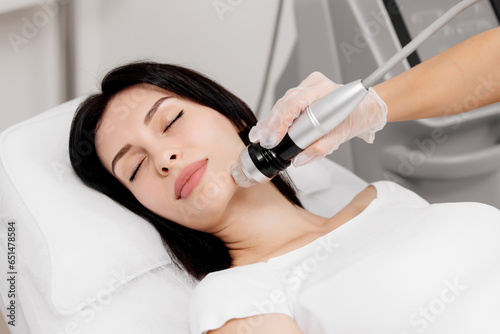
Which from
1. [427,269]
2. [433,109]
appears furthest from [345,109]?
[433,109]

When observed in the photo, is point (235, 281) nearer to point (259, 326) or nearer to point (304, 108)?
point (259, 326)

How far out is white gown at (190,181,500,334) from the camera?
88 centimetres

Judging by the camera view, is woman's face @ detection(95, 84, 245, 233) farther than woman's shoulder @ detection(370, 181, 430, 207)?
No

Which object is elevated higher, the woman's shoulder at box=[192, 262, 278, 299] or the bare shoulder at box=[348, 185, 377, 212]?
the woman's shoulder at box=[192, 262, 278, 299]

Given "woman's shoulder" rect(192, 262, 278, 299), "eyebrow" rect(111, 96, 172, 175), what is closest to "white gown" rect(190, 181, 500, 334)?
"woman's shoulder" rect(192, 262, 278, 299)

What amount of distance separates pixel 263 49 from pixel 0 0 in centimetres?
76

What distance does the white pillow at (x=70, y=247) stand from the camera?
3.36 feet

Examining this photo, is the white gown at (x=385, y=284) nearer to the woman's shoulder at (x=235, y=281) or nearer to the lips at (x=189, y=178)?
the woman's shoulder at (x=235, y=281)

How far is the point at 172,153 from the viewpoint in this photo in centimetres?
103

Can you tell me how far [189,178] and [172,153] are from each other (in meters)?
0.06

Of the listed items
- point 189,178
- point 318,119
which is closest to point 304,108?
point 318,119

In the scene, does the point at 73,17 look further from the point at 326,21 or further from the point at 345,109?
the point at 345,109

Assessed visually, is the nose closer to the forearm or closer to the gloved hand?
the gloved hand

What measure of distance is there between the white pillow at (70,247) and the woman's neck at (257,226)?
137mm
